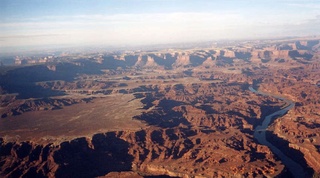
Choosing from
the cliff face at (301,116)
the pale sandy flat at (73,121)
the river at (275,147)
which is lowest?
the river at (275,147)

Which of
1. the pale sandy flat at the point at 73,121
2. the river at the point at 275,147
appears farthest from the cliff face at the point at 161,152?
the pale sandy flat at the point at 73,121

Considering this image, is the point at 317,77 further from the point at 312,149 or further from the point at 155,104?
the point at 312,149

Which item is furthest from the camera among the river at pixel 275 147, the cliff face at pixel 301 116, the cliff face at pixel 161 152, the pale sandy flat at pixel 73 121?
the pale sandy flat at pixel 73 121

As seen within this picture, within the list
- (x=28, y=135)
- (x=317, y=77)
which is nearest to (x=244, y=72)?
(x=317, y=77)

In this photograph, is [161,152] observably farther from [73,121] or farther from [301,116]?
[301,116]

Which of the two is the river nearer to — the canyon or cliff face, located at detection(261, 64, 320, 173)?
the canyon

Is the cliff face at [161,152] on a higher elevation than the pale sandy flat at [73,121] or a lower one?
lower

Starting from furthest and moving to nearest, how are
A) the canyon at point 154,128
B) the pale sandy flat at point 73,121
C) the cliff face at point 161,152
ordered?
1. the pale sandy flat at point 73,121
2. the canyon at point 154,128
3. the cliff face at point 161,152

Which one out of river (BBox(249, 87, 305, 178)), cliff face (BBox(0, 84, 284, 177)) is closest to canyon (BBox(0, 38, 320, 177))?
cliff face (BBox(0, 84, 284, 177))

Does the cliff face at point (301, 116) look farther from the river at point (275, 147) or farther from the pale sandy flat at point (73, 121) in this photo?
the pale sandy flat at point (73, 121)
